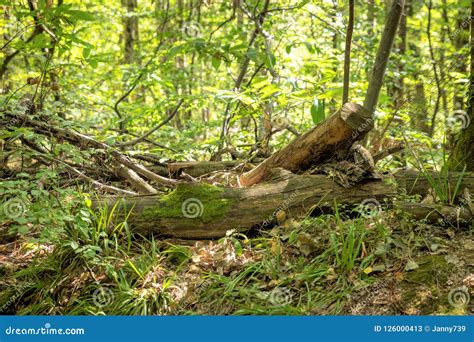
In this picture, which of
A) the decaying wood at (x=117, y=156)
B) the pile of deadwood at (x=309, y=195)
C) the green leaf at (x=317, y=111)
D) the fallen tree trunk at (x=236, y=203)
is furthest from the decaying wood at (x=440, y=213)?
the decaying wood at (x=117, y=156)

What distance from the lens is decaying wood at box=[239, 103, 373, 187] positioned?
163 inches

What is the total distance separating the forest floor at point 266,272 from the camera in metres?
3.19

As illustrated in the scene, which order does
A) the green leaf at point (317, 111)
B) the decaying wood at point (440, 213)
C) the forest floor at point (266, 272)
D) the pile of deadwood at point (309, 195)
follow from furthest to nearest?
the green leaf at point (317, 111), the pile of deadwood at point (309, 195), the decaying wood at point (440, 213), the forest floor at point (266, 272)

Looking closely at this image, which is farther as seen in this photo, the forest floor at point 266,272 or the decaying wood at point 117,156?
the decaying wood at point 117,156

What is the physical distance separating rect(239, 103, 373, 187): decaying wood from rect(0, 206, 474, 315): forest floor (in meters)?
0.74

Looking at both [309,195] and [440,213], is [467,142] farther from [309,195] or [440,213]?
[309,195]

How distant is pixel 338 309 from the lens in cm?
312

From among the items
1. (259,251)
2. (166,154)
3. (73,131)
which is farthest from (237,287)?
(166,154)

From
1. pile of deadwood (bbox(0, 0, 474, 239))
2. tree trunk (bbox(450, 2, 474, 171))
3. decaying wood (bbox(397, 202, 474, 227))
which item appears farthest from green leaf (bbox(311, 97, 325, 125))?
tree trunk (bbox(450, 2, 474, 171))

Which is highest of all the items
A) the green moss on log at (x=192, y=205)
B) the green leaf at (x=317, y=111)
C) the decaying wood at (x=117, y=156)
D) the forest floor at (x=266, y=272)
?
the green leaf at (x=317, y=111)

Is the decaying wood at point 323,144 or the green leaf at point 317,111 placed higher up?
the green leaf at point 317,111

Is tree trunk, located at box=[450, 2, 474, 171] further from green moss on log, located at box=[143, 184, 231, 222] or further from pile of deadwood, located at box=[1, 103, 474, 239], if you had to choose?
green moss on log, located at box=[143, 184, 231, 222]

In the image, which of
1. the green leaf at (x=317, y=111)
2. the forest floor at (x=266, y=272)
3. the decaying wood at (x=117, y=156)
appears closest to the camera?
the forest floor at (x=266, y=272)

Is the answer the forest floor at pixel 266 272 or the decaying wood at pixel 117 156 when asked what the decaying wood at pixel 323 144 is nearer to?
the forest floor at pixel 266 272
